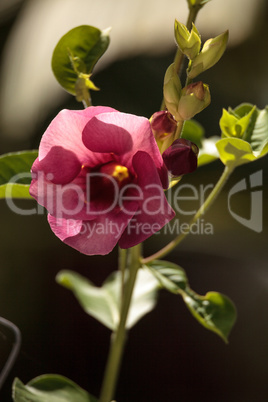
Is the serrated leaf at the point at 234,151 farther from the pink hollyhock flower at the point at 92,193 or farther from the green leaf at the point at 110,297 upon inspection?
the green leaf at the point at 110,297

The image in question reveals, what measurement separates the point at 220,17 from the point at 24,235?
961mm

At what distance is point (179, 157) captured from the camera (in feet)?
1.58

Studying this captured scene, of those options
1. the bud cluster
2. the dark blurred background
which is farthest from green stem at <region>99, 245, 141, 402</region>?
the dark blurred background

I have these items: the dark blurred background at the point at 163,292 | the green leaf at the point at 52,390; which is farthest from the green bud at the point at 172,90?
the dark blurred background at the point at 163,292

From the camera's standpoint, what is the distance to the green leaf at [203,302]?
641 millimetres

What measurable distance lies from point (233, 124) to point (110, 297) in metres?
0.43

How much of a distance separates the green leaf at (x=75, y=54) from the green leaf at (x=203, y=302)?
0.26m

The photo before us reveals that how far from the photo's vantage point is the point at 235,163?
2.06ft

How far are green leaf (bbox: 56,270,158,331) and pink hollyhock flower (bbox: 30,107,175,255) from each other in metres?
0.34

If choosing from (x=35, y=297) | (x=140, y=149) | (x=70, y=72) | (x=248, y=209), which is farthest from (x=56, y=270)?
(x=140, y=149)

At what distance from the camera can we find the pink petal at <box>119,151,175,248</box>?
0.47 m

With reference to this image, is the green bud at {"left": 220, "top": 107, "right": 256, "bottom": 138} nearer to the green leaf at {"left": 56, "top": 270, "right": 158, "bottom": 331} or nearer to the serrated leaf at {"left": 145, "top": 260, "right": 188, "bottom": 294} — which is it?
the serrated leaf at {"left": 145, "top": 260, "right": 188, "bottom": 294}

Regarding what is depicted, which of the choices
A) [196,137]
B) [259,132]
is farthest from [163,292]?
[259,132]

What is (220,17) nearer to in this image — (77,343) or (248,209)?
(248,209)
